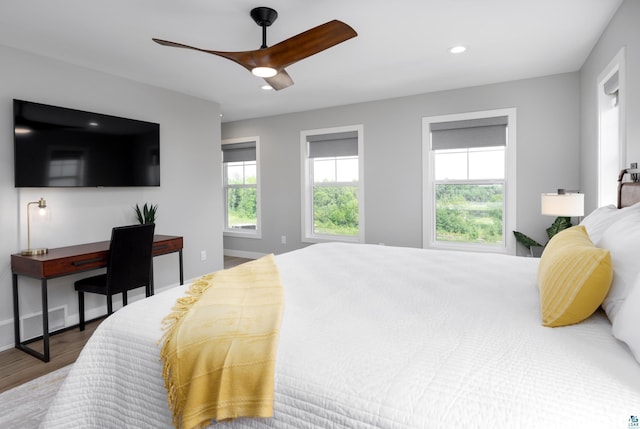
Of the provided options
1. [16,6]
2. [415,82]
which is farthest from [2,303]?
[415,82]

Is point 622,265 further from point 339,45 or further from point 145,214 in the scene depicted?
point 145,214

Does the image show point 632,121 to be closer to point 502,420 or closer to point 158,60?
point 502,420

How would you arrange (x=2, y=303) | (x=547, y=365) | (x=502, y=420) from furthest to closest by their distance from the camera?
(x=2, y=303) < (x=547, y=365) < (x=502, y=420)

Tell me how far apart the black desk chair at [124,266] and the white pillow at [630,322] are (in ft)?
10.7

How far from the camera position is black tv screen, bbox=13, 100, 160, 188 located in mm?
3023

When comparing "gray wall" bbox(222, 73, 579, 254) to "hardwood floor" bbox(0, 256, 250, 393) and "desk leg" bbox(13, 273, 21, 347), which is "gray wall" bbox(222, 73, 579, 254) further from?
"desk leg" bbox(13, 273, 21, 347)

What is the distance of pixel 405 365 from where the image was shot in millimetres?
979

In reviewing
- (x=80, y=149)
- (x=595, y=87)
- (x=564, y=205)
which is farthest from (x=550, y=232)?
(x=80, y=149)

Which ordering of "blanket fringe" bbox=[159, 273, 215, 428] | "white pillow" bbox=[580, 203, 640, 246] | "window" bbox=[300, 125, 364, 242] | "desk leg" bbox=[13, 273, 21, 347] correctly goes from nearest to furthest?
"blanket fringe" bbox=[159, 273, 215, 428], "white pillow" bbox=[580, 203, 640, 246], "desk leg" bbox=[13, 273, 21, 347], "window" bbox=[300, 125, 364, 242]

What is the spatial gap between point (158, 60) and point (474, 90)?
3547mm

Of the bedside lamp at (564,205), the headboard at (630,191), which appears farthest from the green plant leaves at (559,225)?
the headboard at (630,191)

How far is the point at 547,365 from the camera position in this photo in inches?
36.9

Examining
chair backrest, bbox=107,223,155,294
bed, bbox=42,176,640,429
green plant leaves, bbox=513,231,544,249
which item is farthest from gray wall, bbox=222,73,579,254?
chair backrest, bbox=107,223,155,294

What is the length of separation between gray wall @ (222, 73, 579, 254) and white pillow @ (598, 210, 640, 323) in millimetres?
3085
